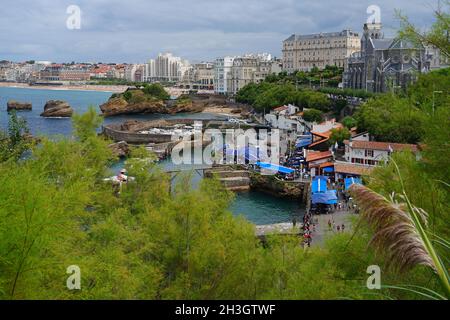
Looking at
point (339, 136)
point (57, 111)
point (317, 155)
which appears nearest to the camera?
point (317, 155)

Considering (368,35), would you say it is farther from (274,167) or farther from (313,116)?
(274,167)

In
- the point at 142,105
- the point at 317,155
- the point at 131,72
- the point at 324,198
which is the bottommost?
the point at 324,198

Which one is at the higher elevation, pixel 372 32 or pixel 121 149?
pixel 372 32

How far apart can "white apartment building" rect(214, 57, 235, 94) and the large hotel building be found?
12.3 m

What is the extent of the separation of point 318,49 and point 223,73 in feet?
67.4

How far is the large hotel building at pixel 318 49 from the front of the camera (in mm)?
72000

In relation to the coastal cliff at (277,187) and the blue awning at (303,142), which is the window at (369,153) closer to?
the coastal cliff at (277,187)

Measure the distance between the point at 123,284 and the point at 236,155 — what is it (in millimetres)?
20255

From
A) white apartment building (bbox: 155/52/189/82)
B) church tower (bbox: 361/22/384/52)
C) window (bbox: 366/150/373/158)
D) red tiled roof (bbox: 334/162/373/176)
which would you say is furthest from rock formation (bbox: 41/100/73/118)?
white apartment building (bbox: 155/52/189/82)

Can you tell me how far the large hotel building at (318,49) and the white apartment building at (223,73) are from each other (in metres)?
12.3

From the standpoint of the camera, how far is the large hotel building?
72000mm

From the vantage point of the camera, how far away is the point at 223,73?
90188 millimetres

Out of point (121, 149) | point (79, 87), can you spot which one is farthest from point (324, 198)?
point (79, 87)

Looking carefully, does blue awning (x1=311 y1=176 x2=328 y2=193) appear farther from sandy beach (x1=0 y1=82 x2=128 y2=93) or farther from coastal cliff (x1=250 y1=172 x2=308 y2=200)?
sandy beach (x1=0 y1=82 x2=128 y2=93)
